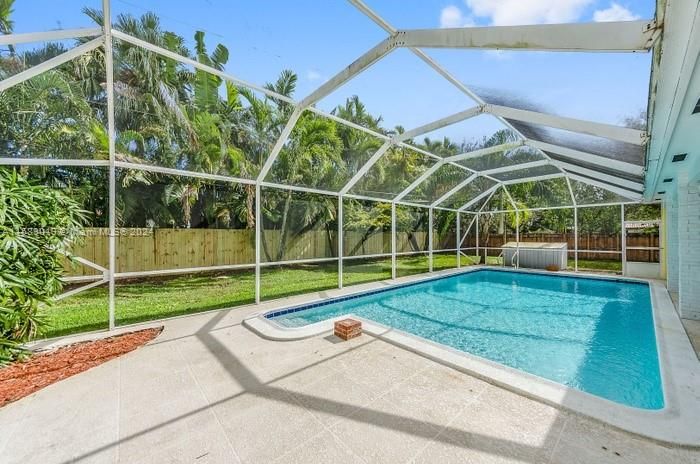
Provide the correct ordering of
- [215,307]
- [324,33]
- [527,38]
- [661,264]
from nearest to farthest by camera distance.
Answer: [527,38], [324,33], [215,307], [661,264]

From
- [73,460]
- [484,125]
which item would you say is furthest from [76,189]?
[484,125]

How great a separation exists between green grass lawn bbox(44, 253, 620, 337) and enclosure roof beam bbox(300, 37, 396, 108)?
4855mm

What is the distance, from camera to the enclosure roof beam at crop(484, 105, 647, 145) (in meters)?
3.62

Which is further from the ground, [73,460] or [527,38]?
[527,38]

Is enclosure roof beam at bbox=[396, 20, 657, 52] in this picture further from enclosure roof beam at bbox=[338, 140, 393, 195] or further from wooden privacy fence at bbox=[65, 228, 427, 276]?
wooden privacy fence at bbox=[65, 228, 427, 276]

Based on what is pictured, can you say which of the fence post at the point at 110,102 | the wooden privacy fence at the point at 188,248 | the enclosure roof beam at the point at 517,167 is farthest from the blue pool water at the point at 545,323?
the enclosure roof beam at the point at 517,167

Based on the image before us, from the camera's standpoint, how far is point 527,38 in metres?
2.55

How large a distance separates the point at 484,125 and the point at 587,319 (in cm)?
502

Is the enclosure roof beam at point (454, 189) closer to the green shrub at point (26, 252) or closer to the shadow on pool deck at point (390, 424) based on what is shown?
the shadow on pool deck at point (390, 424)

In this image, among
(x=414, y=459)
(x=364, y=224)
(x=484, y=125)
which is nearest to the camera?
(x=414, y=459)

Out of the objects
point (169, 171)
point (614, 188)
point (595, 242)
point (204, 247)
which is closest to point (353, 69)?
point (169, 171)

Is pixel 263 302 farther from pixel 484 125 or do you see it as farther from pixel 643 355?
pixel 643 355

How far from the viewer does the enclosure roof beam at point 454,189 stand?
1003 centimetres

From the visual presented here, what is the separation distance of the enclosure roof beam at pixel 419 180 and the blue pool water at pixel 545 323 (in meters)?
3.04
